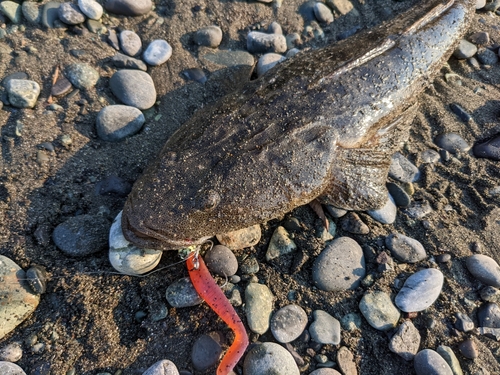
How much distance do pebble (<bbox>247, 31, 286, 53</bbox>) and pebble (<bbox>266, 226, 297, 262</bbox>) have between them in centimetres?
259

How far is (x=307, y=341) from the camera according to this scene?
314 centimetres

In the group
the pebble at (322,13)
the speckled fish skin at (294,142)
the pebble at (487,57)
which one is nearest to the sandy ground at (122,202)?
the pebble at (487,57)

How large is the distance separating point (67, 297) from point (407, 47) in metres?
4.17

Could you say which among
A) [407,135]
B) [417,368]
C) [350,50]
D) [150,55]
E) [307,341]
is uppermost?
[350,50]

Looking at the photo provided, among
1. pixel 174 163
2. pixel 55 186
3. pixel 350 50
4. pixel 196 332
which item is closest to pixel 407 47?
pixel 350 50

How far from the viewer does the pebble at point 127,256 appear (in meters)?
3.13

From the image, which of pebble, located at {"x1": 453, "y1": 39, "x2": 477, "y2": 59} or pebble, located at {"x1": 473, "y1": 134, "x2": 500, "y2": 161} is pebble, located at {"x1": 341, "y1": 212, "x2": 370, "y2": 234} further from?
pebble, located at {"x1": 453, "y1": 39, "x2": 477, "y2": 59}

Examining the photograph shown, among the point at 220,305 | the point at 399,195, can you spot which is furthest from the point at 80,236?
the point at 399,195

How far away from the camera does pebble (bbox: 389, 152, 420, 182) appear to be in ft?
13.4

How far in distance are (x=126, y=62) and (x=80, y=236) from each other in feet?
7.30

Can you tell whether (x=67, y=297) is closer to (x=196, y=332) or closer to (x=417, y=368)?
(x=196, y=332)

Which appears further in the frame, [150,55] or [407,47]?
[150,55]

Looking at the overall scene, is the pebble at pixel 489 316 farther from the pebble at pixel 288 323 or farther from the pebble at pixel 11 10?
the pebble at pixel 11 10

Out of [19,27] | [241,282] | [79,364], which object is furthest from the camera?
[19,27]
